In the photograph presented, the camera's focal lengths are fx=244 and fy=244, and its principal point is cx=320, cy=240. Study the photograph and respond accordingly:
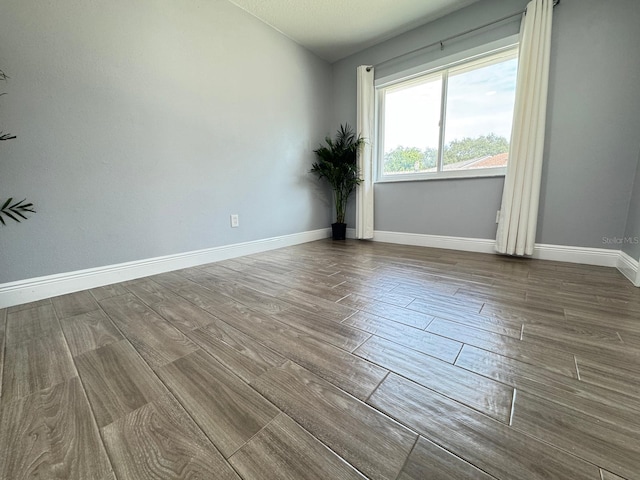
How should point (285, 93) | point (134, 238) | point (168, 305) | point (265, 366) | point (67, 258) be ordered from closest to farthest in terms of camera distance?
point (265, 366) < point (168, 305) < point (67, 258) < point (134, 238) < point (285, 93)

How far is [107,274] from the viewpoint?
5.53ft

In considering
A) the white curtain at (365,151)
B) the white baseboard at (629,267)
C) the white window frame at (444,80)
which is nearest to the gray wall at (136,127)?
the white curtain at (365,151)

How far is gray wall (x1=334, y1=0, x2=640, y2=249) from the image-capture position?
→ 5.88 feet

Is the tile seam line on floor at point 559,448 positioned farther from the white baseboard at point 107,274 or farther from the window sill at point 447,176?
the window sill at point 447,176

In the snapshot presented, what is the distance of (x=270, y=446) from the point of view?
1.86ft

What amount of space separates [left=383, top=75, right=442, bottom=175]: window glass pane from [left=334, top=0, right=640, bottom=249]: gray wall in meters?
0.42

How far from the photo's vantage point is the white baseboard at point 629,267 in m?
1.55

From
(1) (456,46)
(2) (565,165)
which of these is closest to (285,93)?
(1) (456,46)

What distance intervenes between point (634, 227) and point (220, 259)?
3.24m

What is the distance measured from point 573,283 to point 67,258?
3250 millimetres

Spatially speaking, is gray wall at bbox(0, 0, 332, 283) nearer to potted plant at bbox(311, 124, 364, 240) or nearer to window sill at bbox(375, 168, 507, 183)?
potted plant at bbox(311, 124, 364, 240)

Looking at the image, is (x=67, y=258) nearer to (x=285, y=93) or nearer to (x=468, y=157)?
(x=285, y=93)

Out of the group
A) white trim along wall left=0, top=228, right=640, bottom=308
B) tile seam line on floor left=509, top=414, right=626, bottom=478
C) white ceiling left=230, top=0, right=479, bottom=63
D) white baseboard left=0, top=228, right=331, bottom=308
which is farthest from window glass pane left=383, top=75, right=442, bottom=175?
tile seam line on floor left=509, top=414, right=626, bottom=478

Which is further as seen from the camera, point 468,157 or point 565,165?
point 468,157
